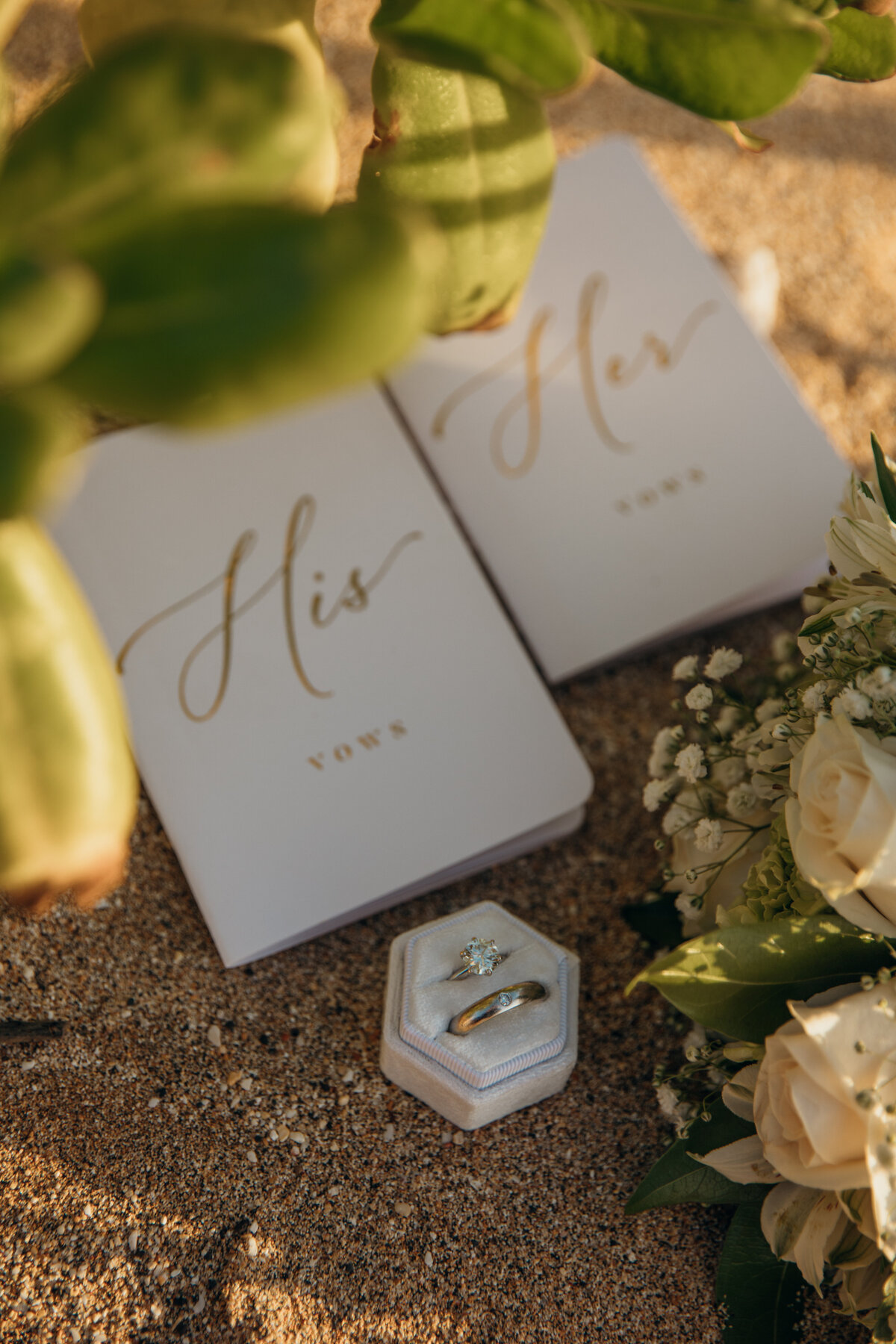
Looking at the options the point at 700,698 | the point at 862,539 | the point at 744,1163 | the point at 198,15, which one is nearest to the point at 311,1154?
the point at 744,1163

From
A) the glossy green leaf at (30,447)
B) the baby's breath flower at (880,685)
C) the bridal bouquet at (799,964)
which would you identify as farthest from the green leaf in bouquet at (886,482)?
the glossy green leaf at (30,447)

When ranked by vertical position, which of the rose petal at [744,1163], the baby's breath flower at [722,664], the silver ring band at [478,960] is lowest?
the rose petal at [744,1163]

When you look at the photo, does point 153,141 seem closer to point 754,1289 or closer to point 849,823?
point 849,823

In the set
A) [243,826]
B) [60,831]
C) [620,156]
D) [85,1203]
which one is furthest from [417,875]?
[620,156]

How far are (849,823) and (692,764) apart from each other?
0.53 feet

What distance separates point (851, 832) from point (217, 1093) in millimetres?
391

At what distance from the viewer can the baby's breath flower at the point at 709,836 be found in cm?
51

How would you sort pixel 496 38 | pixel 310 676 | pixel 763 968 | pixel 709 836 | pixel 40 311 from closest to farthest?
pixel 40 311 → pixel 496 38 → pixel 763 968 → pixel 709 836 → pixel 310 676

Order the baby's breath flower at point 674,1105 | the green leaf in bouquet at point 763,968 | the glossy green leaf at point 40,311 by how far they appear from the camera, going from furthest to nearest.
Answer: the baby's breath flower at point 674,1105, the green leaf in bouquet at point 763,968, the glossy green leaf at point 40,311

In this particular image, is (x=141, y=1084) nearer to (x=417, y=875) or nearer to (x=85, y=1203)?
(x=85, y=1203)

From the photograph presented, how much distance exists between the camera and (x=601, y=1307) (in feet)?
1.65

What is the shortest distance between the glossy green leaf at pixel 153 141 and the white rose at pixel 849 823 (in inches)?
12.2

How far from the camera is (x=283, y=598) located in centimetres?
63

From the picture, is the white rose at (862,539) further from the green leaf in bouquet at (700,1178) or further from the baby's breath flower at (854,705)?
the green leaf in bouquet at (700,1178)
